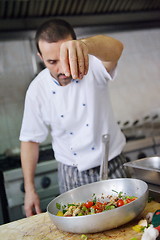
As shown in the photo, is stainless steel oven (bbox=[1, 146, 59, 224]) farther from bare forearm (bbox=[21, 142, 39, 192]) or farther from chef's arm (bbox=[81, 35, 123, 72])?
chef's arm (bbox=[81, 35, 123, 72])

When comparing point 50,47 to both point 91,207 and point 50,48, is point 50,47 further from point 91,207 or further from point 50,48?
point 91,207

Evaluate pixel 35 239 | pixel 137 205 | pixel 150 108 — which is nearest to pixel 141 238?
pixel 137 205

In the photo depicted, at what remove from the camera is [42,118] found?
6.04ft

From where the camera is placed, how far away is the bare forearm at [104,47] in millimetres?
1262

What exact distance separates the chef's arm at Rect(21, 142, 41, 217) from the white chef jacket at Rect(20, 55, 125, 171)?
52 mm

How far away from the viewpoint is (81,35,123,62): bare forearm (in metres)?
1.26

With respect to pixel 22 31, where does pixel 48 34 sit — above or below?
below

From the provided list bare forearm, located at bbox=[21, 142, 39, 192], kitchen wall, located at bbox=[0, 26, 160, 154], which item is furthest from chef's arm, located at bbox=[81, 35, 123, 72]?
kitchen wall, located at bbox=[0, 26, 160, 154]

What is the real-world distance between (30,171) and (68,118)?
0.35 m

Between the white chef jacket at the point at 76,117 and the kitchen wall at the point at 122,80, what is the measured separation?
3.73ft

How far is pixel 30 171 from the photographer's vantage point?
5.74 feet

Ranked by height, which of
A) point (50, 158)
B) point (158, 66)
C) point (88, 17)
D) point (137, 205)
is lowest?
point (50, 158)

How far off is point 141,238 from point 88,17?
2405 millimetres

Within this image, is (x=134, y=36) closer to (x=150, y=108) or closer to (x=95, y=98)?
(x=150, y=108)
